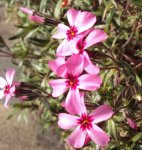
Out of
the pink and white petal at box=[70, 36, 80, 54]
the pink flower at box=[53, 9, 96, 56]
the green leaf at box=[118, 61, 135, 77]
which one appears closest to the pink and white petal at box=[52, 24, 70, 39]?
the pink flower at box=[53, 9, 96, 56]

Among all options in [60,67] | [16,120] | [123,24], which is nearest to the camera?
[60,67]

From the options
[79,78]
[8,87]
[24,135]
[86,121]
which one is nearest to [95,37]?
[79,78]

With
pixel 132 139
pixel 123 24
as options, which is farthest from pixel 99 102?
pixel 123 24

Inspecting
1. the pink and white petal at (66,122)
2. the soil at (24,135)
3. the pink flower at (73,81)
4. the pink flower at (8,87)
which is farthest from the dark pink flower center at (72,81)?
the soil at (24,135)

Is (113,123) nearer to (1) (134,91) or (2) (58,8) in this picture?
(1) (134,91)

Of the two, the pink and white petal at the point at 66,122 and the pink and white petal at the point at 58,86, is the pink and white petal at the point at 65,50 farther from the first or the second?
the pink and white petal at the point at 66,122

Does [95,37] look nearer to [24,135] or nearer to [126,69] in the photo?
[126,69]
